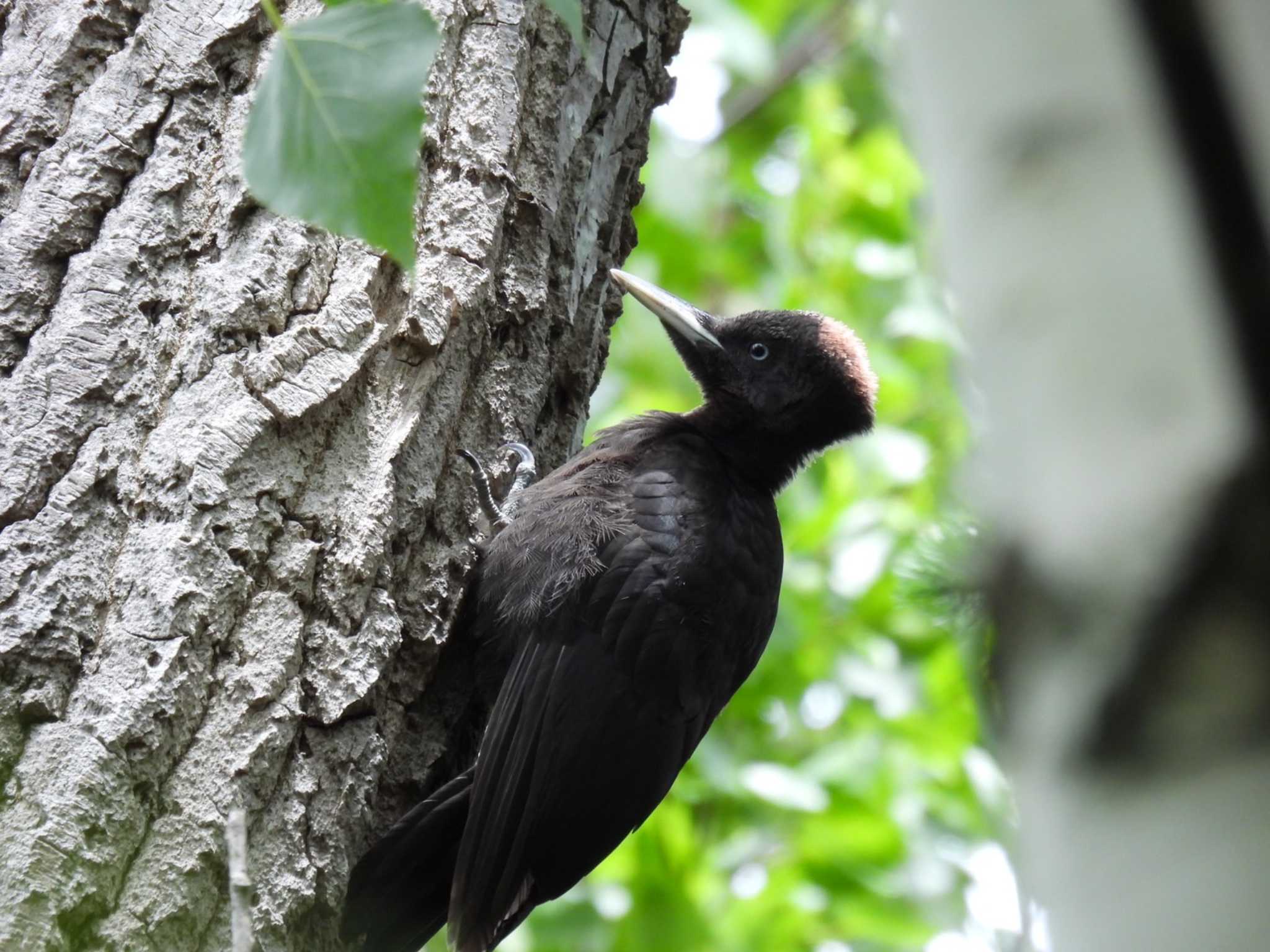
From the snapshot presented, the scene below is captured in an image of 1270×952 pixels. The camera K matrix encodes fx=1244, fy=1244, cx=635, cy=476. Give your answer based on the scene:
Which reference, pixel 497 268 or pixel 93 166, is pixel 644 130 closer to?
pixel 497 268

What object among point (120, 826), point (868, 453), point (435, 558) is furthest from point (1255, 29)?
point (868, 453)

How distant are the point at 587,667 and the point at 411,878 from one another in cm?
60

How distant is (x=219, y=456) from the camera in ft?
6.73

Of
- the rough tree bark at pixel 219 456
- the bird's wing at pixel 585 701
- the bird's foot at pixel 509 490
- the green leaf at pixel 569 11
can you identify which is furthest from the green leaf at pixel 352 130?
the bird's wing at pixel 585 701

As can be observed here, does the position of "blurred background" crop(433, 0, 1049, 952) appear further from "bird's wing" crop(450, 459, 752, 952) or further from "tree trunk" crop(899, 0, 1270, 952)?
"tree trunk" crop(899, 0, 1270, 952)

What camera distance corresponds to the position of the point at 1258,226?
50cm

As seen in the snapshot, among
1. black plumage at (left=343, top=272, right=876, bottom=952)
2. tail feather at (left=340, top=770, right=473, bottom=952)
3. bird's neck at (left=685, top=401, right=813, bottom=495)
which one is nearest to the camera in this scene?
tail feather at (left=340, top=770, right=473, bottom=952)

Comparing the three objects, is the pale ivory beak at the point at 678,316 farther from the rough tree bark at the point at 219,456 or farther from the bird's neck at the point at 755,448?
the rough tree bark at the point at 219,456

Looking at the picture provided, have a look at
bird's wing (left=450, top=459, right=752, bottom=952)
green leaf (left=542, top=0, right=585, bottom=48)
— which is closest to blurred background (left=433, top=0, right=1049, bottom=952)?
bird's wing (left=450, top=459, right=752, bottom=952)

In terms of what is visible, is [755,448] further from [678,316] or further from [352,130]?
[352,130]

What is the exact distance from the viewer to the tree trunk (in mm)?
491

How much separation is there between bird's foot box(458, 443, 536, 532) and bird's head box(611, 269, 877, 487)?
0.80m

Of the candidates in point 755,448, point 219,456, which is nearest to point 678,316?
point 755,448

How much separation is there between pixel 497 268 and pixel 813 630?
3.84 metres
